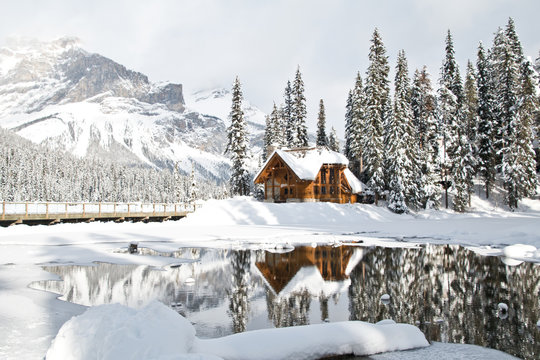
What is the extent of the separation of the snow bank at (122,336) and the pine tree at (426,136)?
4183 centimetres

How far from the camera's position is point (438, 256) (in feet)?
57.3

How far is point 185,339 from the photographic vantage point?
5.75 metres

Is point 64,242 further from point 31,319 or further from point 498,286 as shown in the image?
point 498,286

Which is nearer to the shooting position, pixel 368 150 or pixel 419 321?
pixel 419 321

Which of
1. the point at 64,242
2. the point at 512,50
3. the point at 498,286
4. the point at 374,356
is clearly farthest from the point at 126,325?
the point at 512,50

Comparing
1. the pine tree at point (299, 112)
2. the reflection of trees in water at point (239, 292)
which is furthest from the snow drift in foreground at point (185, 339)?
the pine tree at point (299, 112)

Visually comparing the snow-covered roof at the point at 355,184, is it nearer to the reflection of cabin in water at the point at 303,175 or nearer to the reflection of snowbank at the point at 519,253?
the reflection of cabin in water at the point at 303,175

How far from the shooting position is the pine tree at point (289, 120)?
185 ft

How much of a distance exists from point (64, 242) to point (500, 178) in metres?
48.4

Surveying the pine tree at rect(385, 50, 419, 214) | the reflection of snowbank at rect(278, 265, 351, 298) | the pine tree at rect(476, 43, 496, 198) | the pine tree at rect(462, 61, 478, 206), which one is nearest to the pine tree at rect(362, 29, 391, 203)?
the pine tree at rect(385, 50, 419, 214)

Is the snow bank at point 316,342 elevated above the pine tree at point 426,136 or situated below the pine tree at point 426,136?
below

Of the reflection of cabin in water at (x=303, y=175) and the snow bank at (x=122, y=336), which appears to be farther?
the reflection of cabin in water at (x=303, y=175)

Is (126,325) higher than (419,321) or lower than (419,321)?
higher

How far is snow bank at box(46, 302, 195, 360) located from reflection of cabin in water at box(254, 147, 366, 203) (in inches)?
1446
